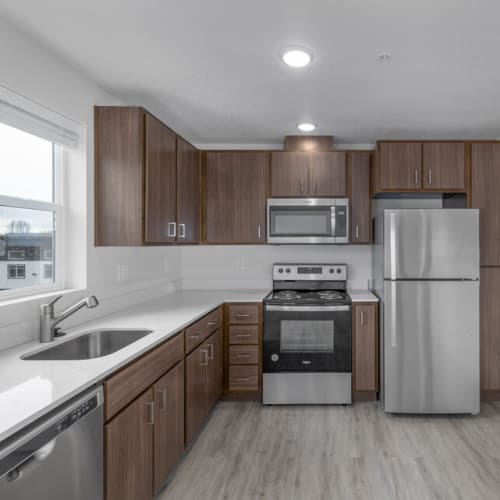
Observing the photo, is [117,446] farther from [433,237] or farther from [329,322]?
[433,237]

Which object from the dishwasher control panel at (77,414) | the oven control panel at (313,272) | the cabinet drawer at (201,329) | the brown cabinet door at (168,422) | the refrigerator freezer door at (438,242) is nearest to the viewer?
the dishwasher control panel at (77,414)

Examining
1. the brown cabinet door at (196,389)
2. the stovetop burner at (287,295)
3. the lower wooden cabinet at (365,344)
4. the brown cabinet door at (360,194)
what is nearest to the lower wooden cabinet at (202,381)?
the brown cabinet door at (196,389)

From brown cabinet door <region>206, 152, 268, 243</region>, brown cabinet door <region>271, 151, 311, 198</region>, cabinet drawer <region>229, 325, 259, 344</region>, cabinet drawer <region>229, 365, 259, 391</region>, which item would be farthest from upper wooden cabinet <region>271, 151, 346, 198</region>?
cabinet drawer <region>229, 365, 259, 391</region>

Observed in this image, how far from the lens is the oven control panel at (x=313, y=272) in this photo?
12.9 feet

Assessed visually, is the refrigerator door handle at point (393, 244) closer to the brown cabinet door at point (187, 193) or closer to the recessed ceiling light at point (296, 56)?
the recessed ceiling light at point (296, 56)

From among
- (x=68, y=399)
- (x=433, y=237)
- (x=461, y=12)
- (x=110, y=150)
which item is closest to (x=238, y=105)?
(x=110, y=150)

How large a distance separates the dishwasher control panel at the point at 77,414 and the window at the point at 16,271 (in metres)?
1.00

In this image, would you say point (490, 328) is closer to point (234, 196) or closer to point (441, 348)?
point (441, 348)

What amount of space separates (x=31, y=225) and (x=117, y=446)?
1293 millimetres

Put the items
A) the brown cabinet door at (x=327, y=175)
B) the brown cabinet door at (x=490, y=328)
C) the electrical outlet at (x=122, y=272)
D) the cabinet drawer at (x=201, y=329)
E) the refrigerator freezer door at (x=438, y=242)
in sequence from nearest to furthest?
the cabinet drawer at (x=201, y=329), the electrical outlet at (x=122, y=272), the refrigerator freezer door at (x=438, y=242), the brown cabinet door at (x=490, y=328), the brown cabinet door at (x=327, y=175)

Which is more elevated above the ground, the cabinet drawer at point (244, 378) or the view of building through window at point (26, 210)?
the view of building through window at point (26, 210)

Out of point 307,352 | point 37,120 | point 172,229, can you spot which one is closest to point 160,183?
point 172,229

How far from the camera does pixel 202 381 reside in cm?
280

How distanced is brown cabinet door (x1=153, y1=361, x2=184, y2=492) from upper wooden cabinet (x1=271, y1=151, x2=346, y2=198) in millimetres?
1956
